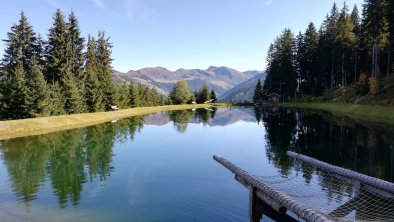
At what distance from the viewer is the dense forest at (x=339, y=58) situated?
69875mm

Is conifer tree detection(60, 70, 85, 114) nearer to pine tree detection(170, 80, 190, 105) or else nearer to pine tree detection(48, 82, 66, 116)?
pine tree detection(48, 82, 66, 116)

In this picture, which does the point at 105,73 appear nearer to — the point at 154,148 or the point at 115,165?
the point at 154,148

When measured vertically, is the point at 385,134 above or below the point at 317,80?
below

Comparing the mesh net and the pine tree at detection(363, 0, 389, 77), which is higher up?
the pine tree at detection(363, 0, 389, 77)

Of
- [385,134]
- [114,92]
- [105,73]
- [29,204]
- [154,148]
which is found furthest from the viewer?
[105,73]

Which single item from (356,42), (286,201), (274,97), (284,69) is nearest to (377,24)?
(356,42)

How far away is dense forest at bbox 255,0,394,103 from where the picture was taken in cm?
6988

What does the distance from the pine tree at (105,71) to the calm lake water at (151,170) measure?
3887 cm

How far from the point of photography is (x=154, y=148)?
3091 centimetres

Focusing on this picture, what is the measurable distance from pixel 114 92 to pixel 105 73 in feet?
28.1

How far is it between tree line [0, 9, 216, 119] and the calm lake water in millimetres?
13320

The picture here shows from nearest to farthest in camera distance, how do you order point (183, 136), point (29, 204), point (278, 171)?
point (29, 204) → point (278, 171) → point (183, 136)

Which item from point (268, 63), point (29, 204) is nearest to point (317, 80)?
point (268, 63)

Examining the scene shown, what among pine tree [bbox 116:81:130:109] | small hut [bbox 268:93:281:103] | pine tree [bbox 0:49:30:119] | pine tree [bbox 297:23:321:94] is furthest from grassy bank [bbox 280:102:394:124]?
pine tree [bbox 0:49:30:119]
